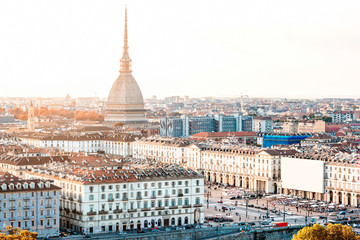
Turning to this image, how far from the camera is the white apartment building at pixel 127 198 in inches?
1992

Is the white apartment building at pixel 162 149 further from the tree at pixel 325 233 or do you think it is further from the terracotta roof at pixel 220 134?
the tree at pixel 325 233

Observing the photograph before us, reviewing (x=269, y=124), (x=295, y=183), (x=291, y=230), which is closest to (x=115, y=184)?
(x=291, y=230)

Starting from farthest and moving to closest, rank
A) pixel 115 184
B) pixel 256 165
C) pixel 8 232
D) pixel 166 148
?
pixel 166 148, pixel 256 165, pixel 115 184, pixel 8 232

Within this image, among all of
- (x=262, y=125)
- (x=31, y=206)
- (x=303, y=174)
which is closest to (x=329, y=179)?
(x=303, y=174)

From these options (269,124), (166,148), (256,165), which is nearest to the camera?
(256,165)

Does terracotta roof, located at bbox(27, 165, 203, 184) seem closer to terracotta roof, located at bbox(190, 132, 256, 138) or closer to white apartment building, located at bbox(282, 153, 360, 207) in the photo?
white apartment building, located at bbox(282, 153, 360, 207)

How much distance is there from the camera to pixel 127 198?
171 feet

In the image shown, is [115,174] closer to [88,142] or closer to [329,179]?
[329,179]

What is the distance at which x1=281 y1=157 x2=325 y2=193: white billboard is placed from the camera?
6831 centimetres

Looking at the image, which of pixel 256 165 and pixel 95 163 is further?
pixel 256 165

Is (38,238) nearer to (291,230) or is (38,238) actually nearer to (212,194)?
(291,230)

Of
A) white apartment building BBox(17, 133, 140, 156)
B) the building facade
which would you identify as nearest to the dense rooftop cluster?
white apartment building BBox(17, 133, 140, 156)

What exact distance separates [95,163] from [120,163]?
3.27 meters

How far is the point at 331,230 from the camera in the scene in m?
43.8
